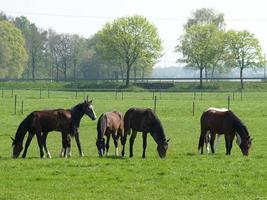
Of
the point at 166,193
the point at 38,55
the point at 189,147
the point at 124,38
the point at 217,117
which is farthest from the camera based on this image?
the point at 38,55

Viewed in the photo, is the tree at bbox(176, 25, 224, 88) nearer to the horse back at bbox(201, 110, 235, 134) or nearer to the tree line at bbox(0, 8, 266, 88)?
the tree line at bbox(0, 8, 266, 88)

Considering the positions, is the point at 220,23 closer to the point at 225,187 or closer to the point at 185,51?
the point at 185,51

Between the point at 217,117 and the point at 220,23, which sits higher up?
the point at 220,23

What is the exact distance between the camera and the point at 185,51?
99.5 meters

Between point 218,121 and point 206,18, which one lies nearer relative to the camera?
point 218,121

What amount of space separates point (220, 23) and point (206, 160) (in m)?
106

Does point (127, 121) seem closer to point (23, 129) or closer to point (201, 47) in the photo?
point (23, 129)

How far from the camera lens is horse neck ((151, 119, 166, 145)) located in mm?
17330

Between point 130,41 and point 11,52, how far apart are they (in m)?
22.2

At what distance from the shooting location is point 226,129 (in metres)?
18.6

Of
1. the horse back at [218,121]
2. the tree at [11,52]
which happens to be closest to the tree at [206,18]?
the tree at [11,52]

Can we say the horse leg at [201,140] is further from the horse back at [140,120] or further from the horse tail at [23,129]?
the horse tail at [23,129]

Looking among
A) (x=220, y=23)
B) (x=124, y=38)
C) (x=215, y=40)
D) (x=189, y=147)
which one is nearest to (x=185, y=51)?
(x=215, y=40)

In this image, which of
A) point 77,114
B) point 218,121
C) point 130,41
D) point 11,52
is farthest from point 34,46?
point 218,121
